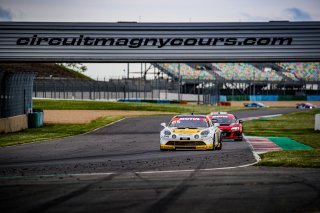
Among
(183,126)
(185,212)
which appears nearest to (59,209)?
(185,212)

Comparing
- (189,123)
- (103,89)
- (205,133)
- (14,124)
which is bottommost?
(14,124)

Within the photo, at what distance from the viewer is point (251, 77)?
9838 centimetres

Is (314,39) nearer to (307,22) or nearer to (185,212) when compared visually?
(307,22)

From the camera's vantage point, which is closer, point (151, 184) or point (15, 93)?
point (151, 184)

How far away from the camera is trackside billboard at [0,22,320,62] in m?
Answer: 30.3

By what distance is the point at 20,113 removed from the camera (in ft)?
120

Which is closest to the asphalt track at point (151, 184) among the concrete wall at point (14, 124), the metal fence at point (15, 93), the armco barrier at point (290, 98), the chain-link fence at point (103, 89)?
the concrete wall at point (14, 124)

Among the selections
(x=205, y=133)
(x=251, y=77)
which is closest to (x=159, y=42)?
(x=205, y=133)

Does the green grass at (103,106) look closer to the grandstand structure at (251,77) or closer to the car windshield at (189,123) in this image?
the grandstand structure at (251,77)

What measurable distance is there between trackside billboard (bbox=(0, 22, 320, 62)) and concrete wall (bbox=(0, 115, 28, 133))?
12.0 ft

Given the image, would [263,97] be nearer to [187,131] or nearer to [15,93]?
[15,93]

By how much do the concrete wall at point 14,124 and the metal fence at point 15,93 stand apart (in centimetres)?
25

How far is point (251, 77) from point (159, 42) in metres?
69.3

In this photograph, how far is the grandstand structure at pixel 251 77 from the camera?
96.8 meters
